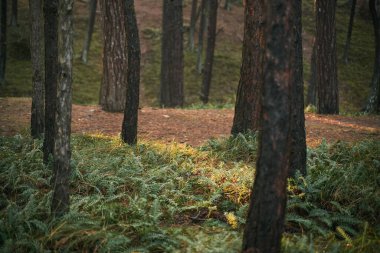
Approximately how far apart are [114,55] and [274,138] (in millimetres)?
9252

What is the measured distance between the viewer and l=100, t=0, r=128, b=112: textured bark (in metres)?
12.5

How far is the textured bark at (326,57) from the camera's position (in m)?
14.2

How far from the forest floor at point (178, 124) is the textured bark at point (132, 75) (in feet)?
4.00

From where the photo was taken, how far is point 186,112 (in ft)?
47.3

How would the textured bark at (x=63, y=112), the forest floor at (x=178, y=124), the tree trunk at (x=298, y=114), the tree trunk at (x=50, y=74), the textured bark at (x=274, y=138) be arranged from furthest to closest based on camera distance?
the forest floor at (x=178, y=124) < the tree trunk at (x=50, y=74) < the tree trunk at (x=298, y=114) < the textured bark at (x=63, y=112) < the textured bark at (x=274, y=138)

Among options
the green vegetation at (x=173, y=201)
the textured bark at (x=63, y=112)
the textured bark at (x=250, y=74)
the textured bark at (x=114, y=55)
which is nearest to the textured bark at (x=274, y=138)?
the green vegetation at (x=173, y=201)

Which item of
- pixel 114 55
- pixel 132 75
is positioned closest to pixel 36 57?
pixel 132 75

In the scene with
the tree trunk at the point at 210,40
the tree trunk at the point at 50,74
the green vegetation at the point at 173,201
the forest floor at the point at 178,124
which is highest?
the tree trunk at the point at 210,40

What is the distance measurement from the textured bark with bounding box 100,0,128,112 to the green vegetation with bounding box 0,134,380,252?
13.7ft

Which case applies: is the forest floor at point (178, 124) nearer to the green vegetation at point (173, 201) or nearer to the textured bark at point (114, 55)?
the textured bark at point (114, 55)

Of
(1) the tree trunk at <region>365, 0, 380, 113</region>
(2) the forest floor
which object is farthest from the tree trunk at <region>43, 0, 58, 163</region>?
(1) the tree trunk at <region>365, 0, 380, 113</region>

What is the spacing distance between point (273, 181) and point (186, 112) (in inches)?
396

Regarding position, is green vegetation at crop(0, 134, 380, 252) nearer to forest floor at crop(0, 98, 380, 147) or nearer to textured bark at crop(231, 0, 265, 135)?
textured bark at crop(231, 0, 265, 135)

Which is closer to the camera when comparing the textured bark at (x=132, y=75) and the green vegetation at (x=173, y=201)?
the green vegetation at (x=173, y=201)
